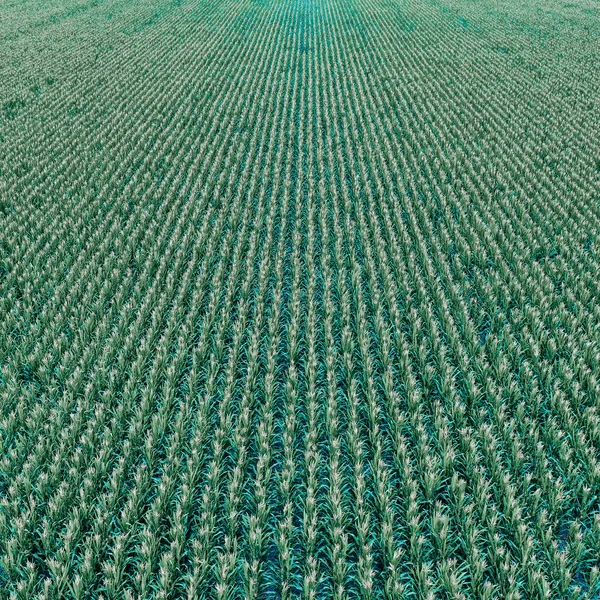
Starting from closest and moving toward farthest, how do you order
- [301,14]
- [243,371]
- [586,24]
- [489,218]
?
1. [243,371]
2. [489,218]
3. [586,24]
4. [301,14]

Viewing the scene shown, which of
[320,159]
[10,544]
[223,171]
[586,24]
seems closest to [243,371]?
[10,544]

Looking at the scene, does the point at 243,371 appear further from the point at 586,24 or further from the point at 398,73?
the point at 586,24

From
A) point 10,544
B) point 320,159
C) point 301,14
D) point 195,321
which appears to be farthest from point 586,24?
point 10,544

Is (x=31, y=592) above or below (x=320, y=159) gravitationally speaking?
below

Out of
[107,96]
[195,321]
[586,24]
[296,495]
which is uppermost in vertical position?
[586,24]

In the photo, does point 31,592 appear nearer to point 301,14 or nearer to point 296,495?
point 296,495

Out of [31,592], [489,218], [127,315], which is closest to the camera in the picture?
[31,592]

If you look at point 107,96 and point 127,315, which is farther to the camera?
point 107,96
